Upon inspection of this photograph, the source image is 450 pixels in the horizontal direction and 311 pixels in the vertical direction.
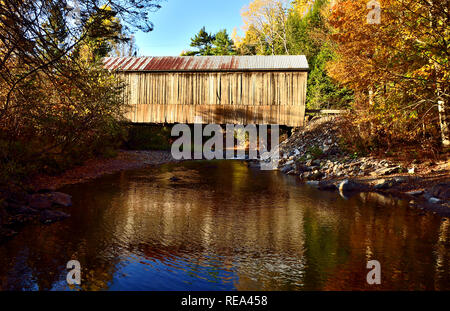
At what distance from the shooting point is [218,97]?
24.7 m

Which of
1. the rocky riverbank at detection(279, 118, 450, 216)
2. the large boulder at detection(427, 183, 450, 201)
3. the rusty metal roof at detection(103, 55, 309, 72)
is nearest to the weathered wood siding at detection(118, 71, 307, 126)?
the rusty metal roof at detection(103, 55, 309, 72)

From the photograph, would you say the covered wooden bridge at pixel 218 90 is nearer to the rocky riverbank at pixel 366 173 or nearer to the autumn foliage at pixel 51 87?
the autumn foliage at pixel 51 87

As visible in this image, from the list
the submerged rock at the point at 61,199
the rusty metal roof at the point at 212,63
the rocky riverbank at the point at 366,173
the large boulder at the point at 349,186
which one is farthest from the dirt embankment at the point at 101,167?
the large boulder at the point at 349,186

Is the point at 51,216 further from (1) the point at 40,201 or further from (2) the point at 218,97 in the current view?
(2) the point at 218,97

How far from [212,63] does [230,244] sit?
1990 cm

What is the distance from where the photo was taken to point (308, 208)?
35.1ft

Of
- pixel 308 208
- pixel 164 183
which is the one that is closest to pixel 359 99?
pixel 308 208

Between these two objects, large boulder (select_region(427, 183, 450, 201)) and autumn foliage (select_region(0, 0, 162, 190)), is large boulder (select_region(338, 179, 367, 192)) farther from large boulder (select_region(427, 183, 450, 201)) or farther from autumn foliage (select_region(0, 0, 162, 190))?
autumn foliage (select_region(0, 0, 162, 190))

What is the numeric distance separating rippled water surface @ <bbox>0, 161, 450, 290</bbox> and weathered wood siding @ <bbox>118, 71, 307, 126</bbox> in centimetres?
1259

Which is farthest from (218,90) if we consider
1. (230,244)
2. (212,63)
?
(230,244)

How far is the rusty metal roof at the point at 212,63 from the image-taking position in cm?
2430

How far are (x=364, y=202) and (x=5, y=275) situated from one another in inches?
386

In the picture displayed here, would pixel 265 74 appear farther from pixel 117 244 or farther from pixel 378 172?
pixel 117 244
